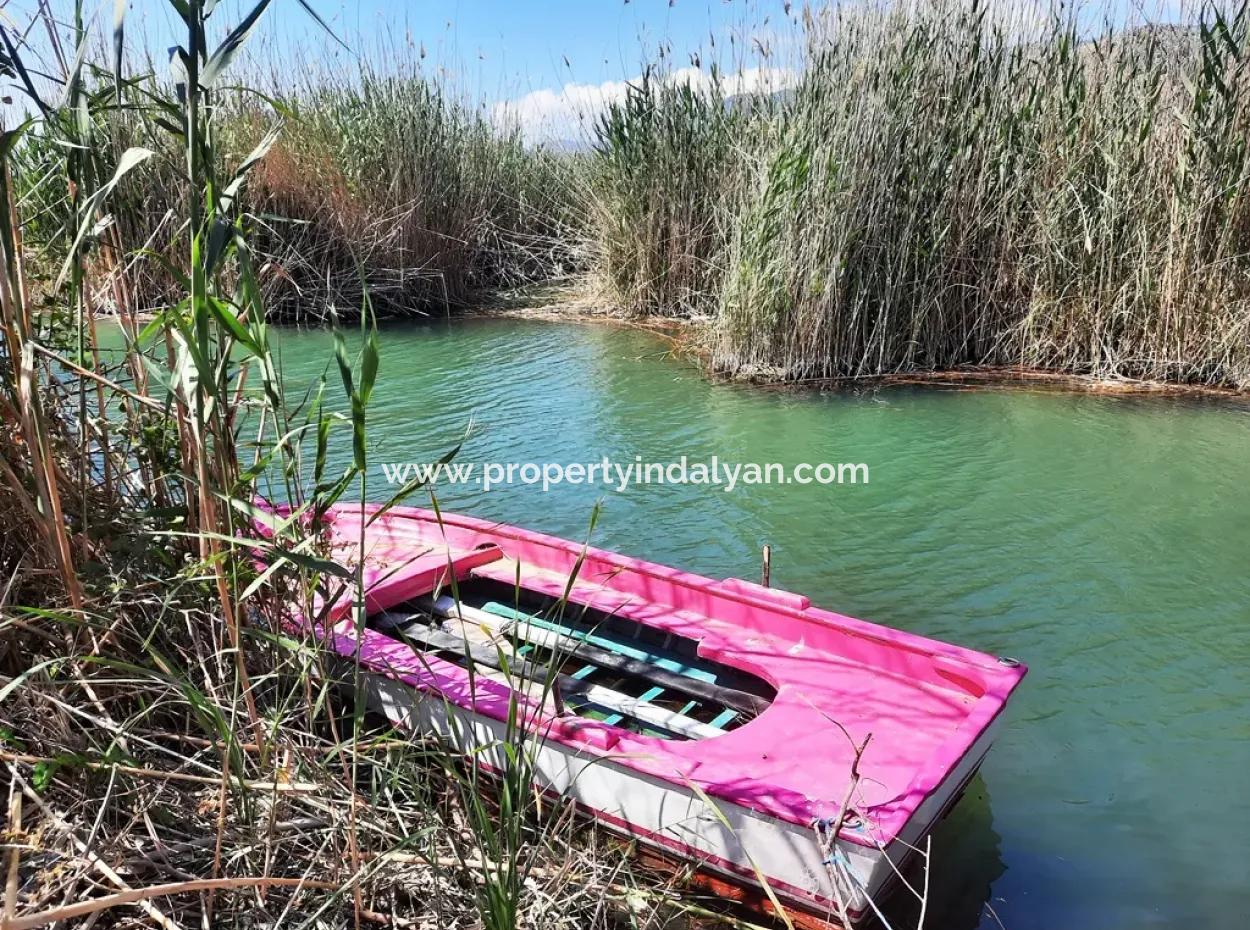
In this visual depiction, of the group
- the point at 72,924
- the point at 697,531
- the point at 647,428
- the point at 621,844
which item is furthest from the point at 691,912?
the point at 647,428

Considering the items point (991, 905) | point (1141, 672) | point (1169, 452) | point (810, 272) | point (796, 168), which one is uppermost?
point (796, 168)

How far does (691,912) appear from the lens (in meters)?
2.23

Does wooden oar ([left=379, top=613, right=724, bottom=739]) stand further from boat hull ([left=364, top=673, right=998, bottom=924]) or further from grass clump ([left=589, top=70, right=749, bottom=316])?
grass clump ([left=589, top=70, right=749, bottom=316])

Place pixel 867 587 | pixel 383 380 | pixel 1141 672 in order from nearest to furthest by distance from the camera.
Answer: pixel 1141 672, pixel 867 587, pixel 383 380

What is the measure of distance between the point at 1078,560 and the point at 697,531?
1.65 metres

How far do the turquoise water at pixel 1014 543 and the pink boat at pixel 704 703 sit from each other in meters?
0.38

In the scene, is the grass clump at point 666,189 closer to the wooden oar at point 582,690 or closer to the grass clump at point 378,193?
the grass clump at point 378,193

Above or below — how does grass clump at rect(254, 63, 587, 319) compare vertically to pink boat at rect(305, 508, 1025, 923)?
above

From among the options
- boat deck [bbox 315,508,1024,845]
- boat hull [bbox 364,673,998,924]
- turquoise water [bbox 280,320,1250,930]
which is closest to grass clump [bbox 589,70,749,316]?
turquoise water [bbox 280,320,1250,930]

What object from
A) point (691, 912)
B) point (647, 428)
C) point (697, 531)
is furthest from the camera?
point (647, 428)

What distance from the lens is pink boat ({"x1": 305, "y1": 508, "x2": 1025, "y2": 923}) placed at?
2.13 metres

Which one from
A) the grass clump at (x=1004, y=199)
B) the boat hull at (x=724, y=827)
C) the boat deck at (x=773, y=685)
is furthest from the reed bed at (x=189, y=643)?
the grass clump at (x=1004, y=199)

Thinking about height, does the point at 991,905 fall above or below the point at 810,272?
below

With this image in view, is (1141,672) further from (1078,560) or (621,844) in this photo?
(621,844)
